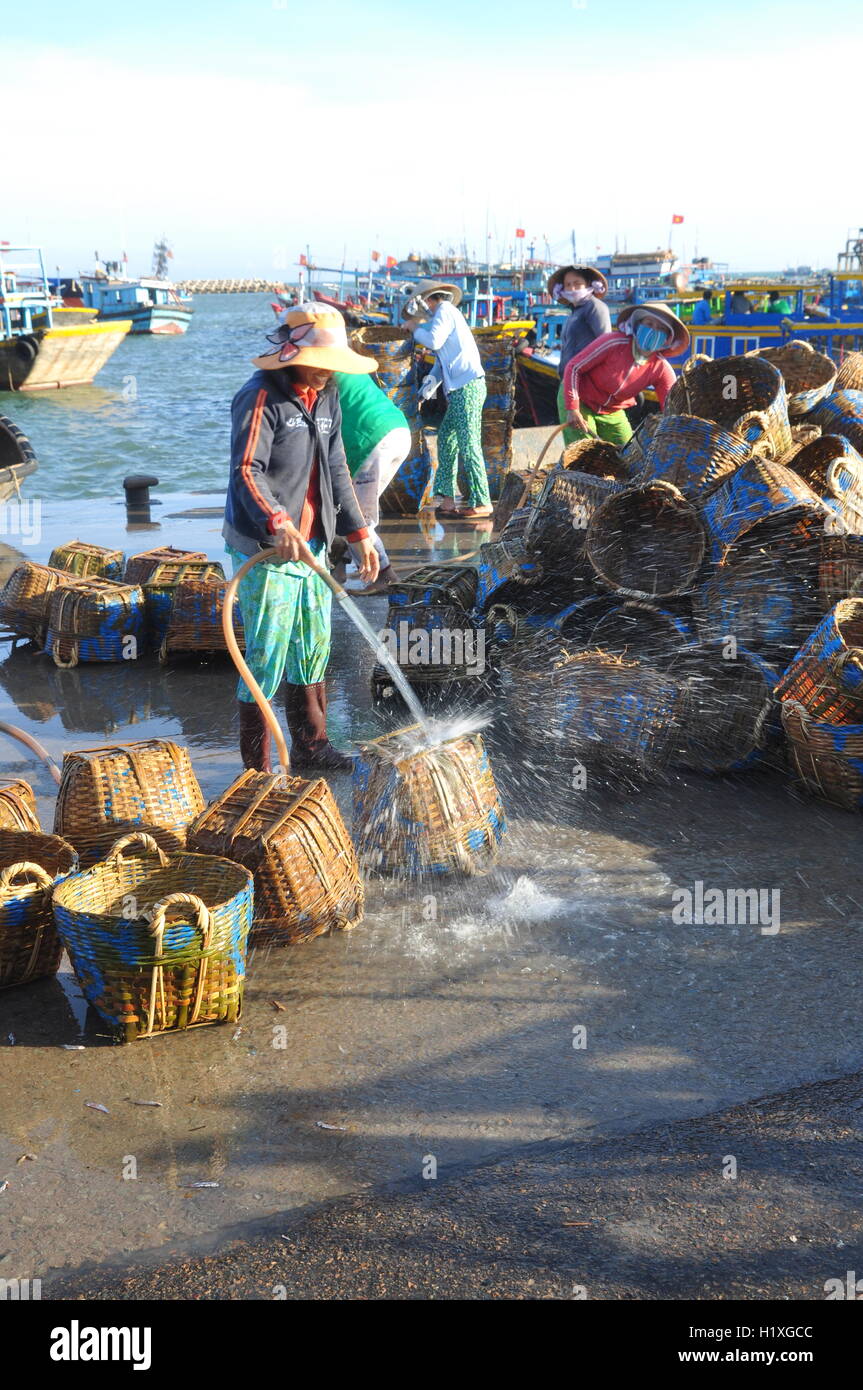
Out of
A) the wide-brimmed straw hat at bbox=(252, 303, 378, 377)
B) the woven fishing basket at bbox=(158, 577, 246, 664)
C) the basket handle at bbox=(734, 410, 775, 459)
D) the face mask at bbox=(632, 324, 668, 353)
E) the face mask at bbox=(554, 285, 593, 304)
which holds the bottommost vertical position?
the woven fishing basket at bbox=(158, 577, 246, 664)

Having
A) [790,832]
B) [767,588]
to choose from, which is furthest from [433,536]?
[790,832]

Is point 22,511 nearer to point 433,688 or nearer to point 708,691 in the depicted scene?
point 433,688

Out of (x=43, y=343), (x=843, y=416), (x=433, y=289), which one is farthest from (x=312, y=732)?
(x=43, y=343)

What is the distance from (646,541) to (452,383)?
14.9ft

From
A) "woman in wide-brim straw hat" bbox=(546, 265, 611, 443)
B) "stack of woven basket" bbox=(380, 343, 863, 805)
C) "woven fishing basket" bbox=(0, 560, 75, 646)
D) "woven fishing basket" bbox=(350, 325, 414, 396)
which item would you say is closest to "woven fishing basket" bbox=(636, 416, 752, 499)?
"stack of woven basket" bbox=(380, 343, 863, 805)

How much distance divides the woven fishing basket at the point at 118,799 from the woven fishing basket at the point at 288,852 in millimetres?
228

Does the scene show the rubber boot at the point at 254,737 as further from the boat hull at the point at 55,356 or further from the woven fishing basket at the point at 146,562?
the boat hull at the point at 55,356

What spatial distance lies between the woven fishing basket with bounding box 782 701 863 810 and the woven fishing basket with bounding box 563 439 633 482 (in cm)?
219

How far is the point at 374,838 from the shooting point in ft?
13.9

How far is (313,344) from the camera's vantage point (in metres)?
4.48

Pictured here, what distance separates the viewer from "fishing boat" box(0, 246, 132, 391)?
3572cm

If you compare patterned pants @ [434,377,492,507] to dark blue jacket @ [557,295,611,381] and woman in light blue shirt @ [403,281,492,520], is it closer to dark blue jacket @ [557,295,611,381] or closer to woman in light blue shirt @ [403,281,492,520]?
woman in light blue shirt @ [403,281,492,520]

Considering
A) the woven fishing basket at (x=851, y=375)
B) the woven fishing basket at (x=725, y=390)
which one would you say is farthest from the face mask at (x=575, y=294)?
the woven fishing basket at (x=851, y=375)

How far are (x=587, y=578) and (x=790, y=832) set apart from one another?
1710 mm
